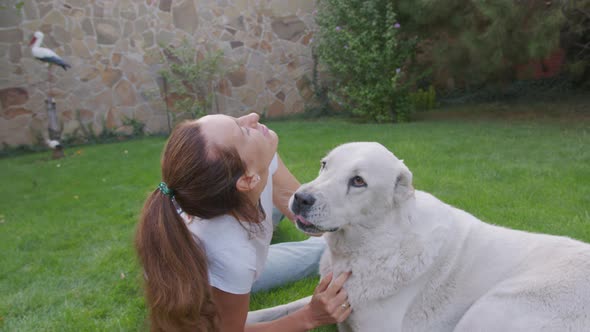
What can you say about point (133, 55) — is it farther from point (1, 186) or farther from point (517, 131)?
point (517, 131)

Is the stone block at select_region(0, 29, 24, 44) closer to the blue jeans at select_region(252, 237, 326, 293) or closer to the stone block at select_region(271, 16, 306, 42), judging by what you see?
the stone block at select_region(271, 16, 306, 42)

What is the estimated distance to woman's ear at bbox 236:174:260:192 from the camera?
187 centimetres

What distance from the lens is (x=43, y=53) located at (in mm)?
7316

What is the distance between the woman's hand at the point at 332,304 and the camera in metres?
2.00

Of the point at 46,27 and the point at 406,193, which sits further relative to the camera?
the point at 46,27

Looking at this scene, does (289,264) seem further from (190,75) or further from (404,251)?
(190,75)

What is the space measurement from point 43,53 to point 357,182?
7.06m

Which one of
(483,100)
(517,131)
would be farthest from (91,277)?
(483,100)

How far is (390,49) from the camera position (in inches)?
325

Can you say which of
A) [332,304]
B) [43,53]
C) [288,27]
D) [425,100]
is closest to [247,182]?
[332,304]

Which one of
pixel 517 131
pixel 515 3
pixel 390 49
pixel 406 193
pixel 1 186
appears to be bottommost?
pixel 1 186

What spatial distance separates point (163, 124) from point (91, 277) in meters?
6.10

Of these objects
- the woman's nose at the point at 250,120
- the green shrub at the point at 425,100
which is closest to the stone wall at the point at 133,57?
the green shrub at the point at 425,100

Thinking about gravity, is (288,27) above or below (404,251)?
above
